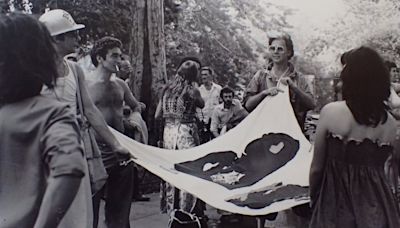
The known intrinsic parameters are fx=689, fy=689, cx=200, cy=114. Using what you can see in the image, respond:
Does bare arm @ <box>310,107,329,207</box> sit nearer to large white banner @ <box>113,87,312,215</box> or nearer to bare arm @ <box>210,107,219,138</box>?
large white banner @ <box>113,87,312,215</box>

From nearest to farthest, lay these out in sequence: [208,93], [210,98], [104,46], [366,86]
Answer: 1. [366,86]
2. [104,46]
3. [210,98]
4. [208,93]

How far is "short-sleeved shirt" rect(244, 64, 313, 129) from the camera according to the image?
577 centimetres

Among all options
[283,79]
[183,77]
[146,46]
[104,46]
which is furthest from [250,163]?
[146,46]

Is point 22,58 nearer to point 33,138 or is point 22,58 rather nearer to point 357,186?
point 33,138

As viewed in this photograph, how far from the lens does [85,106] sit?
12.9 feet

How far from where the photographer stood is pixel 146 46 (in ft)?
33.5

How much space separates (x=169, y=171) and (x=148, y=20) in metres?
5.13

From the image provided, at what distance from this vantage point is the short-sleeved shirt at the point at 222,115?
8328mm

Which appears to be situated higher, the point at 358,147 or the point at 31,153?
the point at 31,153

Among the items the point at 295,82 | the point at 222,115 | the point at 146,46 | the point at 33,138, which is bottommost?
the point at 222,115

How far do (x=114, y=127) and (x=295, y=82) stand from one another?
155 centimetres

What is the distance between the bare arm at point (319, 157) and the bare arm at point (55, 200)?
1691 millimetres

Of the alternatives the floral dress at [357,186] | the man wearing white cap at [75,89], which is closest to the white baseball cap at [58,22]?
the man wearing white cap at [75,89]

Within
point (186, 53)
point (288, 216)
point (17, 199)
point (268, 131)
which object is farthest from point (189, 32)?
point (17, 199)
